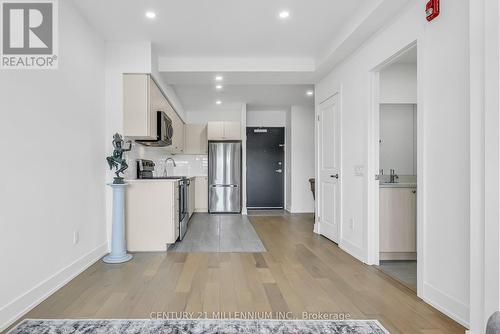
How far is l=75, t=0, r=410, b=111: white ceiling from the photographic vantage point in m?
2.80

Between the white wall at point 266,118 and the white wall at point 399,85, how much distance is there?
3.87m

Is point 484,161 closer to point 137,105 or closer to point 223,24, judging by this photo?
point 223,24

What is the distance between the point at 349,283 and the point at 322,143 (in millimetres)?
2366

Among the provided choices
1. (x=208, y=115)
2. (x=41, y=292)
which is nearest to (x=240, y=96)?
(x=208, y=115)

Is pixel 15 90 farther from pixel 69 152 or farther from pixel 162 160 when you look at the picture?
pixel 162 160

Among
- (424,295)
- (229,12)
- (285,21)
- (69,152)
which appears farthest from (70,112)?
(424,295)

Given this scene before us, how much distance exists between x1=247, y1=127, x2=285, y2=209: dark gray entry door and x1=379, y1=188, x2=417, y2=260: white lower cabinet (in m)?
4.42

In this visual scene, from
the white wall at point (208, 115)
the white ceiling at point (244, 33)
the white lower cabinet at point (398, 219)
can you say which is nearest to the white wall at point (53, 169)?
the white ceiling at point (244, 33)

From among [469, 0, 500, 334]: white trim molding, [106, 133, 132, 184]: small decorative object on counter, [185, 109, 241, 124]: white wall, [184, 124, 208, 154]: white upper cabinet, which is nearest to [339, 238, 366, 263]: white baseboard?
[469, 0, 500, 334]: white trim molding

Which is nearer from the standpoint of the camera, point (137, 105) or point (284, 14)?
point (284, 14)

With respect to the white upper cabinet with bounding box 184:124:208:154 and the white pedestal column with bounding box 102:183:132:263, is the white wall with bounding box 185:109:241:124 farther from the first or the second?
the white pedestal column with bounding box 102:183:132:263

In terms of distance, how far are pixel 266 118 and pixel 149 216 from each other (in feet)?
15.3

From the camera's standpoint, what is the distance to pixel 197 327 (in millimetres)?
1815

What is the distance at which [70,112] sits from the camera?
8.87 feet
